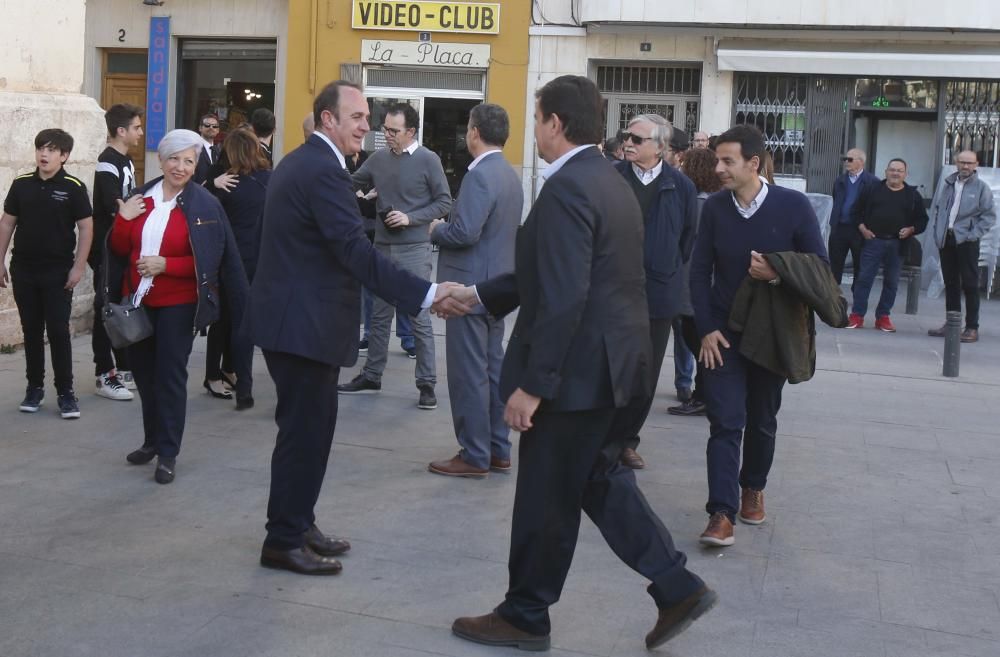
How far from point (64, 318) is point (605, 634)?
14.7ft

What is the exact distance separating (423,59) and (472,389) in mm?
12933

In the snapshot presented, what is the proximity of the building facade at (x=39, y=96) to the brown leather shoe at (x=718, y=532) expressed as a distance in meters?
6.17

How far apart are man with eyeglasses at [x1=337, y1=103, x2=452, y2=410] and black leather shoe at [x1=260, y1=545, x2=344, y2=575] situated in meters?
3.27

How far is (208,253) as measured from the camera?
6660 mm

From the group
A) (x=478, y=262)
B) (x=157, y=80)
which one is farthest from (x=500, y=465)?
(x=157, y=80)

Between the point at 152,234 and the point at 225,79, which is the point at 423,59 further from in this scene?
the point at 152,234

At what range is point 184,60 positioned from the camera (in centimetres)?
2061

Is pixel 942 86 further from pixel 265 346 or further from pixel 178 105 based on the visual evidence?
pixel 265 346

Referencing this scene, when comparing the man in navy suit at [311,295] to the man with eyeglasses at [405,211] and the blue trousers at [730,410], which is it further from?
the man with eyeglasses at [405,211]

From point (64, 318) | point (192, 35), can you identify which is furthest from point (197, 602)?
point (192, 35)

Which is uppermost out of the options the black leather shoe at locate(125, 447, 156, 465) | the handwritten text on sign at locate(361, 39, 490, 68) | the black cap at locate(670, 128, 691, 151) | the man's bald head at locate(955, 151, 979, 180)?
the handwritten text on sign at locate(361, 39, 490, 68)

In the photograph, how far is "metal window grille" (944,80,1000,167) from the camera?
17.7 m

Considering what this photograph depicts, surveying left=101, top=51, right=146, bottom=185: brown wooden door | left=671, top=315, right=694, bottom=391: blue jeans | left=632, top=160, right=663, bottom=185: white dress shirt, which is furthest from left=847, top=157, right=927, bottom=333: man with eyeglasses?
left=101, top=51, right=146, bottom=185: brown wooden door

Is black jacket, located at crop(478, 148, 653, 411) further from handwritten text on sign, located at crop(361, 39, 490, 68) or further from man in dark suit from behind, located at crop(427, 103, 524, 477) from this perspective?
handwritten text on sign, located at crop(361, 39, 490, 68)
